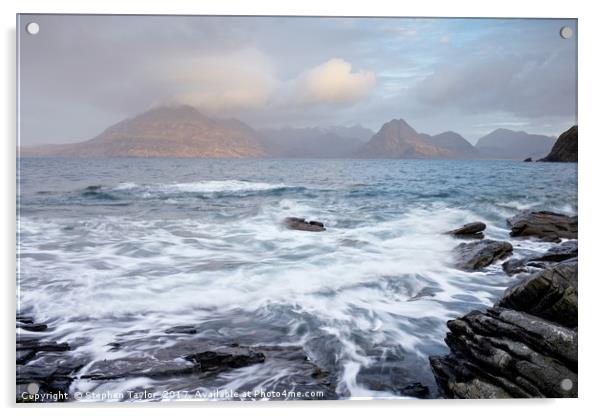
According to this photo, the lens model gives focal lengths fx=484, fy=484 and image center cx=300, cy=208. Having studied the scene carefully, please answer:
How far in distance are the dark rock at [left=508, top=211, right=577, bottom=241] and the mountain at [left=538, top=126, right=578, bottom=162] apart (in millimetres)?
486

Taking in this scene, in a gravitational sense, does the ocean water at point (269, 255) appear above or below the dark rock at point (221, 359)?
above

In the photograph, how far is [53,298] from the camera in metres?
4.07

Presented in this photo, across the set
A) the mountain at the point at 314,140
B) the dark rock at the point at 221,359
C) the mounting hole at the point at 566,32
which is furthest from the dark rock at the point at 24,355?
the mounting hole at the point at 566,32

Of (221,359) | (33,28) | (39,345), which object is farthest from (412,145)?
(39,345)

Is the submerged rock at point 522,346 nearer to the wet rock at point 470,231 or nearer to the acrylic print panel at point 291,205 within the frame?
the acrylic print panel at point 291,205

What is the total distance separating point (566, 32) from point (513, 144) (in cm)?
107

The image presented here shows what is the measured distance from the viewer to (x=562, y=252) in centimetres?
434

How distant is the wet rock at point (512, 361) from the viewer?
12.2 ft

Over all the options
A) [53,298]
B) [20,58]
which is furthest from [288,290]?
[20,58]

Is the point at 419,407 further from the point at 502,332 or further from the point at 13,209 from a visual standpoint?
the point at 13,209

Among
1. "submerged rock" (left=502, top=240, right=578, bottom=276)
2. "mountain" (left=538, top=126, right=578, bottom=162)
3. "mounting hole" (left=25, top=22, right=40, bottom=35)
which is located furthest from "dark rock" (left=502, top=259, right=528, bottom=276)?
"mounting hole" (left=25, top=22, right=40, bottom=35)

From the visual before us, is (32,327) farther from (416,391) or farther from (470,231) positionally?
(470,231)

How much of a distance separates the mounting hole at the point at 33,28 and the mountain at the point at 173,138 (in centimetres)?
96

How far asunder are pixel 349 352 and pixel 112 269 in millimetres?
2161
